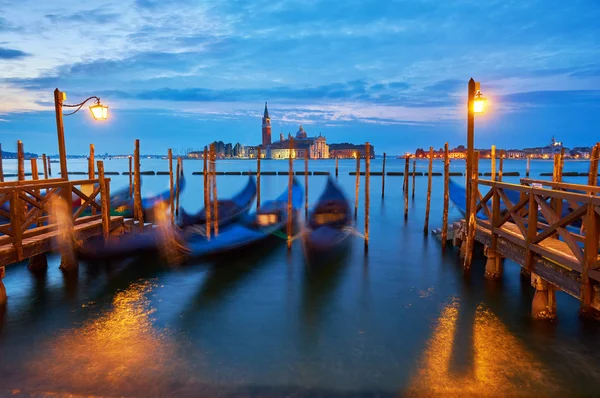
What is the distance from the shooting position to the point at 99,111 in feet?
20.7

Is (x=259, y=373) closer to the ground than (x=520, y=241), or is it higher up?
closer to the ground

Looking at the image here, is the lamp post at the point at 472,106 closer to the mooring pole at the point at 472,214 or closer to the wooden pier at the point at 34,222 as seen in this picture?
the mooring pole at the point at 472,214

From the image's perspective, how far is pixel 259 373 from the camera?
3.82 m

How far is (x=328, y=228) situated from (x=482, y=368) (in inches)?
221

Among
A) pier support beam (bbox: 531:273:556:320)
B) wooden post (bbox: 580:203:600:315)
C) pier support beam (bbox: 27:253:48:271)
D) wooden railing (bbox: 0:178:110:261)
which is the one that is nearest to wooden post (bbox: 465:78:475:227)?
pier support beam (bbox: 531:273:556:320)

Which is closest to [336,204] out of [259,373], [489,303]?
[489,303]

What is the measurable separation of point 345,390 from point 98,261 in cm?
590

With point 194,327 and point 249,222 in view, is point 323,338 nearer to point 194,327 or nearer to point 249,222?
point 194,327

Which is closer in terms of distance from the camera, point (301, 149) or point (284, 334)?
point (284, 334)

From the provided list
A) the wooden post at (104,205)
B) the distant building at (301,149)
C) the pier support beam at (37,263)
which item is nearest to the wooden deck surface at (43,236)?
the wooden post at (104,205)

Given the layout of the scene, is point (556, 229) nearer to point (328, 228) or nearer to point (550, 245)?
point (550, 245)

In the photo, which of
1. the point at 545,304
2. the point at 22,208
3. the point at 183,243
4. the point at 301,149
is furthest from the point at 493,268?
the point at 301,149

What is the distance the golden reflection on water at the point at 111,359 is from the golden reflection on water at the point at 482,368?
93.9 inches

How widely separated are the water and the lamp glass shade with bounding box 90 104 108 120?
2.66 meters
